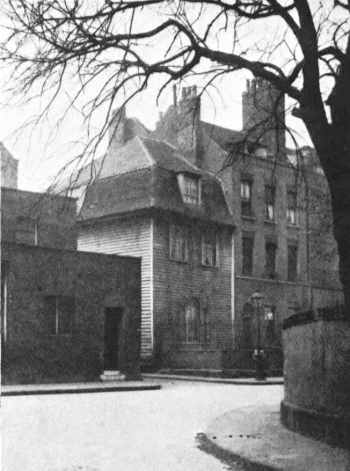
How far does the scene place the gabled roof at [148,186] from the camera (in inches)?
1283

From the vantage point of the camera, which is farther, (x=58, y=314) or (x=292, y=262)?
(x=292, y=262)

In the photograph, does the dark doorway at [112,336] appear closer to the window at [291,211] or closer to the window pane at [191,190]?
the window pane at [191,190]

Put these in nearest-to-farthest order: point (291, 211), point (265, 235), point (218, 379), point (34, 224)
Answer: point (218, 379) < point (34, 224) < point (265, 235) < point (291, 211)

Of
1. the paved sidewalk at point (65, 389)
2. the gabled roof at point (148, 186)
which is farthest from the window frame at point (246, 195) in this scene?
the paved sidewalk at point (65, 389)

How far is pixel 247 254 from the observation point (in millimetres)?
37750

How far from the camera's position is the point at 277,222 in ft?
130

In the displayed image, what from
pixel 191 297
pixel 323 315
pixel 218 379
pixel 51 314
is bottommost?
pixel 218 379

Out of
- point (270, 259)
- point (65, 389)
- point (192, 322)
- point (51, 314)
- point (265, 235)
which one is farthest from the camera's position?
point (270, 259)

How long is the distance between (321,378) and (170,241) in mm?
22880

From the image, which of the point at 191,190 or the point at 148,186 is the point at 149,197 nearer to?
the point at 148,186

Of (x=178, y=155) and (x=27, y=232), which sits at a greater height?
(x=178, y=155)

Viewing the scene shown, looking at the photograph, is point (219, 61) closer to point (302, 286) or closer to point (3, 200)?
point (3, 200)

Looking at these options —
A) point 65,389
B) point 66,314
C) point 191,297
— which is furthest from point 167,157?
point 65,389

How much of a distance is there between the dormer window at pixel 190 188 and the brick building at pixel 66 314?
6.66 meters
